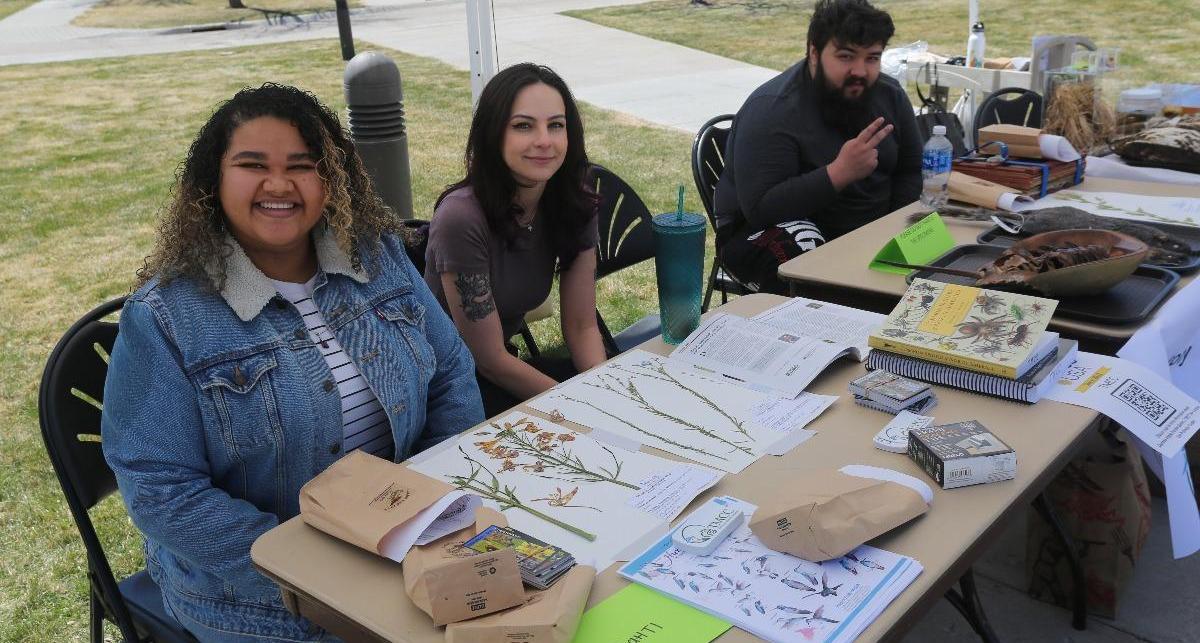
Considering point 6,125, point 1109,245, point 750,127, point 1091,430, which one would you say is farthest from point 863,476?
point 6,125

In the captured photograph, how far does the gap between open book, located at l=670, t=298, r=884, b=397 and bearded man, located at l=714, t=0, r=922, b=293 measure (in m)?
0.94

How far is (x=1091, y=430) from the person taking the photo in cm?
162

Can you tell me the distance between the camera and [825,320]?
2094 millimetres

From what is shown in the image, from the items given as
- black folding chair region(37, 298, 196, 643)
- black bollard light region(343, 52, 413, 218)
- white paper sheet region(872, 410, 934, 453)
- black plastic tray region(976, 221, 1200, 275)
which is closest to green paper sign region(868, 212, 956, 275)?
black plastic tray region(976, 221, 1200, 275)

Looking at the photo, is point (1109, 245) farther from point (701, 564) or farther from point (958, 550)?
point (701, 564)

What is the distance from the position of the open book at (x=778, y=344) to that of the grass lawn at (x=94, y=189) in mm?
1645

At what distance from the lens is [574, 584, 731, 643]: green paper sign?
3.67ft

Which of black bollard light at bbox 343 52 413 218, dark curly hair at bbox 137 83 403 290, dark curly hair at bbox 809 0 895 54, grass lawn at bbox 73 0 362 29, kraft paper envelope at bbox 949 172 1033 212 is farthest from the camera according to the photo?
grass lawn at bbox 73 0 362 29

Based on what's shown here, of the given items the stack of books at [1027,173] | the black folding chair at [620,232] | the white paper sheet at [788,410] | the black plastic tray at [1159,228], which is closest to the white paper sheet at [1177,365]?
the black plastic tray at [1159,228]

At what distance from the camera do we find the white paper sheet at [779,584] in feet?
3.68

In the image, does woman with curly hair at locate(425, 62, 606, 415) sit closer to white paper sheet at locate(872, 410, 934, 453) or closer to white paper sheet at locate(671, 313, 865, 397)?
white paper sheet at locate(671, 313, 865, 397)

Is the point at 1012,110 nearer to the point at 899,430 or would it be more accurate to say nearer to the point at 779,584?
the point at 899,430

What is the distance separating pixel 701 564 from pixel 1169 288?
4.74 feet

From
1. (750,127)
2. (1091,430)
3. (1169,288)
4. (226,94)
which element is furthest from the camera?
(226,94)
